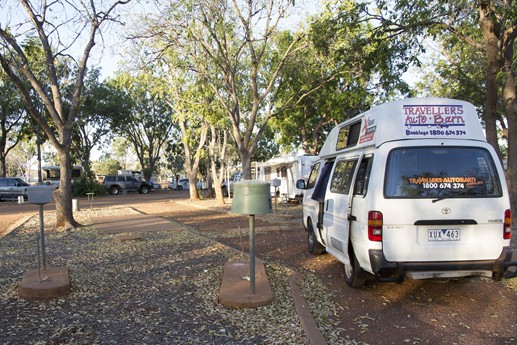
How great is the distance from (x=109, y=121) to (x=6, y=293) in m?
35.6

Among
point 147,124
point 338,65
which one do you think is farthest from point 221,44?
point 147,124

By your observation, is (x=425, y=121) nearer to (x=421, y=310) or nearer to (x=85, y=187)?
(x=421, y=310)

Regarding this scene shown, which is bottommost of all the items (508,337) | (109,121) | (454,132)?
(508,337)

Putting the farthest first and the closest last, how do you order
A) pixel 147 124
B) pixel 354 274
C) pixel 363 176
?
pixel 147 124, pixel 354 274, pixel 363 176

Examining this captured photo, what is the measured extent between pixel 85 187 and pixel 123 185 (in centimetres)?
380

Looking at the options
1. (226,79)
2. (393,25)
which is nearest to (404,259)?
(393,25)

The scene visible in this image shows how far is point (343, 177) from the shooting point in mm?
6051

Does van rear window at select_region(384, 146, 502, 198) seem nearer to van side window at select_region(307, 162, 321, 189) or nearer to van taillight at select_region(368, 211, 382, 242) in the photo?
van taillight at select_region(368, 211, 382, 242)

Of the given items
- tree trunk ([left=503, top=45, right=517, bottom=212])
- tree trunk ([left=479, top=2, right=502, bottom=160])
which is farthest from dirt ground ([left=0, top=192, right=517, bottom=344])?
tree trunk ([left=503, top=45, right=517, bottom=212])

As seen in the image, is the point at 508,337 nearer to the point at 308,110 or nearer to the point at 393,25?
the point at 393,25

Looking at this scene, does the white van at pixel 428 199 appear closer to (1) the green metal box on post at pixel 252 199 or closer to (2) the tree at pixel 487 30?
(1) the green metal box on post at pixel 252 199

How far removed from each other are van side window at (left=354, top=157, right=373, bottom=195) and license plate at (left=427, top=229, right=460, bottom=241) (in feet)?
2.72

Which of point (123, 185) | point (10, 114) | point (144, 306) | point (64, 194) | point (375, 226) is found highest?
point (10, 114)

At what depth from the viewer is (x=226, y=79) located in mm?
14156
